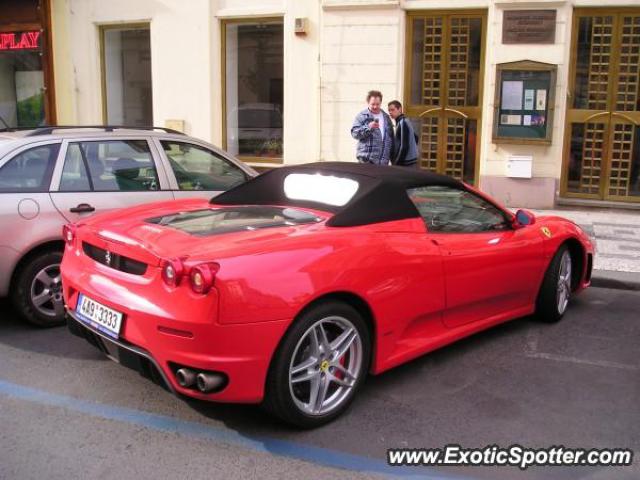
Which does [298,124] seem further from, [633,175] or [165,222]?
[165,222]

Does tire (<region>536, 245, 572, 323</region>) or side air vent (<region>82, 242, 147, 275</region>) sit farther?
tire (<region>536, 245, 572, 323</region>)

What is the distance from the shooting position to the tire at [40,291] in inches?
207

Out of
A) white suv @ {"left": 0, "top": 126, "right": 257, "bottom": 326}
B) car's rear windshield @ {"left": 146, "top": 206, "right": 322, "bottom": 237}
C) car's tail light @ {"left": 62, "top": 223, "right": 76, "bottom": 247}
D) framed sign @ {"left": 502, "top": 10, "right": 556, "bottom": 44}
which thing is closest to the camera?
car's rear windshield @ {"left": 146, "top": 206, "right": 322, "bottom": 237}

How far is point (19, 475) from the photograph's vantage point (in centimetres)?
328

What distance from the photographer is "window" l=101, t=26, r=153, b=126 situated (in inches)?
522

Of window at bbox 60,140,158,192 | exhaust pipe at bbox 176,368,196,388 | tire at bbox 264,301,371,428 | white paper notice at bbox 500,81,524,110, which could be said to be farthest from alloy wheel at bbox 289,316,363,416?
white paper notice at bbox 500,81,524,110

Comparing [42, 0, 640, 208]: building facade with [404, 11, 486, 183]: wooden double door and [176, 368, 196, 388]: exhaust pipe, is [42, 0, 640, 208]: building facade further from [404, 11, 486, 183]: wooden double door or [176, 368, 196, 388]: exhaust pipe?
[176, 368, 196, 388]: exhaust pipe

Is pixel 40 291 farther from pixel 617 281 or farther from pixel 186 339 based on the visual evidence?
pixel 617 281

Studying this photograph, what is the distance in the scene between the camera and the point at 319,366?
3.77m

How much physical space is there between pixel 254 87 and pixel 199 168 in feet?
21.4

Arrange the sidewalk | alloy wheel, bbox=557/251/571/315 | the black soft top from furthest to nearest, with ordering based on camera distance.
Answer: the sidewalk, alloy wheel, bbox=557/251/571/315, the black soft top

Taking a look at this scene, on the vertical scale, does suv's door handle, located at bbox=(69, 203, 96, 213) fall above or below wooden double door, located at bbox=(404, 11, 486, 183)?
below

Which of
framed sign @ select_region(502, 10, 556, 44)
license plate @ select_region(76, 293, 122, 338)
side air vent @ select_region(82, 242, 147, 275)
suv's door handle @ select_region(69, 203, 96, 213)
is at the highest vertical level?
framed sign @ select_region(502, 10, 556, 44)

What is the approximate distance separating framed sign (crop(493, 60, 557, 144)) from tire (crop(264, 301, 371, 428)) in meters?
7.57
